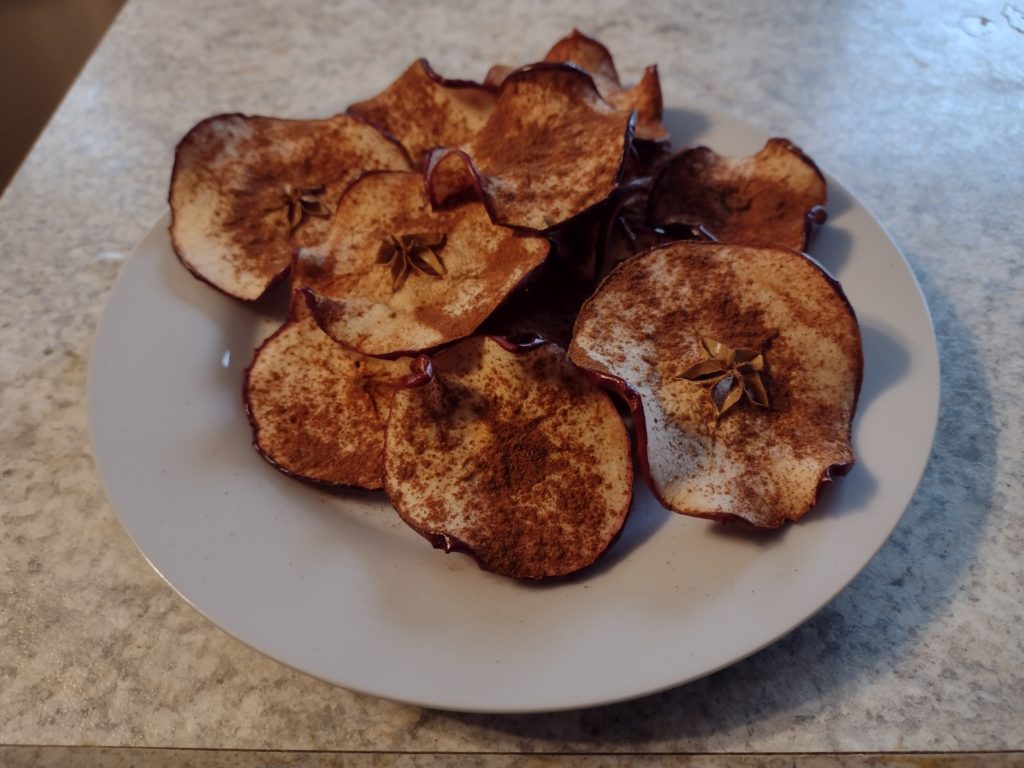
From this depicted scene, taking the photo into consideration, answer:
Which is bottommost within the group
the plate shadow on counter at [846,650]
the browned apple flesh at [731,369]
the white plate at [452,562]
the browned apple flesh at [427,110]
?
the plate shadow on counter at [846,650]

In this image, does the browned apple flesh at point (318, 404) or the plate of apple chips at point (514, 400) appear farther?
the browned apple flesh at point (318, 404)

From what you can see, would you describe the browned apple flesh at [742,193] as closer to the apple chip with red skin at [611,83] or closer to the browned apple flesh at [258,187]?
the apple chip with red skin at [611,83]

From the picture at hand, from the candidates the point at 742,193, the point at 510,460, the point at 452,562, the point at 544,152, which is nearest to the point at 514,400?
the point at 510,460

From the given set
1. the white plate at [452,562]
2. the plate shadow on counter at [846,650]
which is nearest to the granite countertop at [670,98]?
the plate shadow on counter at [846,650]

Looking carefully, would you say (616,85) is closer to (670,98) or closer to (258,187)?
(670,98)

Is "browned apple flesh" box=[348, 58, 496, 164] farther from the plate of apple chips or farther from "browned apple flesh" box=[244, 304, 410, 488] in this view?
"browned apple flesh" box=[244, 304, 410, 488]

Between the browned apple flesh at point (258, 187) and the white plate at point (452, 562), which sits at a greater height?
the browned apple flesh at point (258, 187)

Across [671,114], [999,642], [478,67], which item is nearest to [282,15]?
[478,67]

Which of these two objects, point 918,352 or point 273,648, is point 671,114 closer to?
point 918,352
